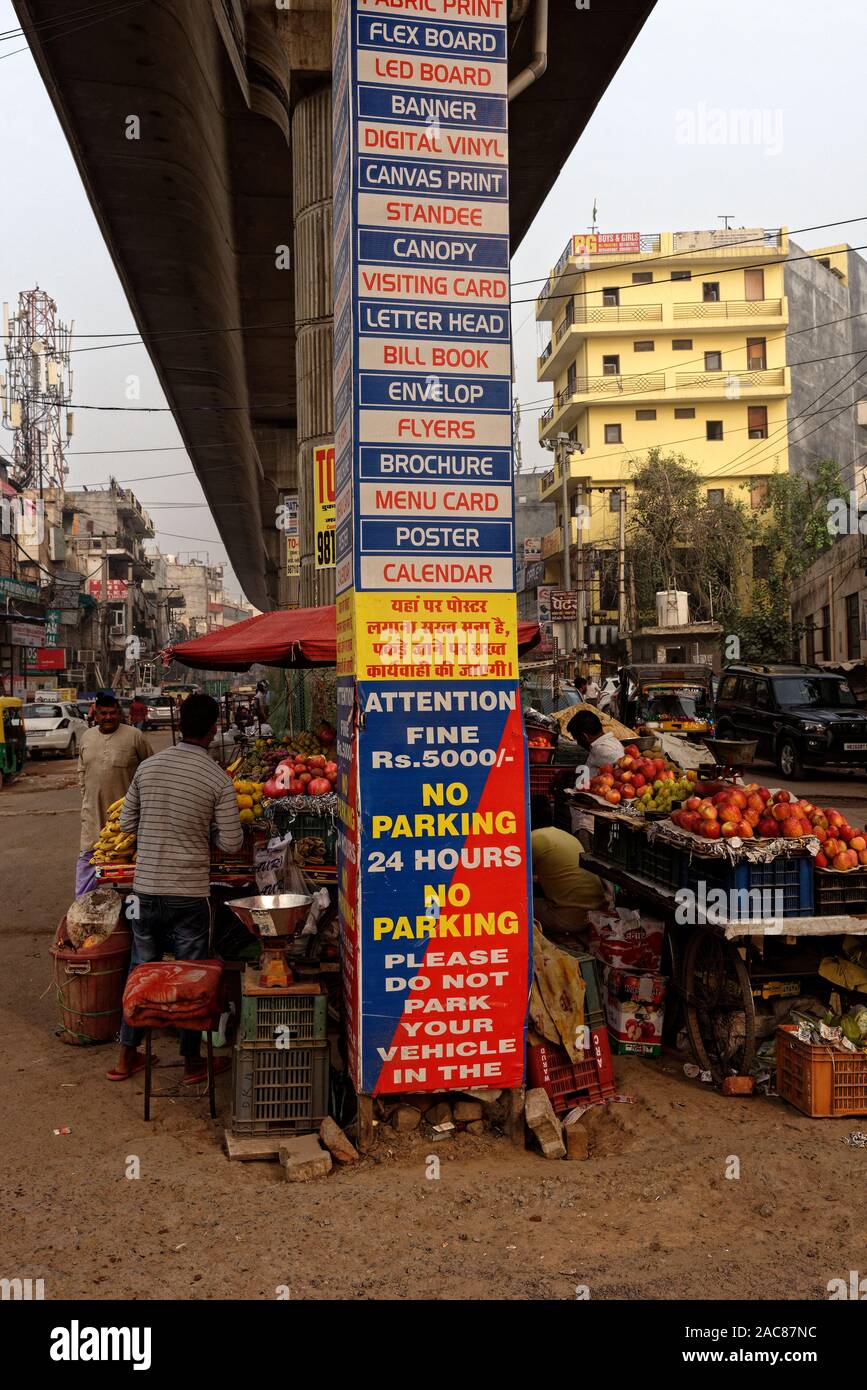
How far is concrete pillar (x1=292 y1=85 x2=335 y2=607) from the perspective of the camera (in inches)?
492

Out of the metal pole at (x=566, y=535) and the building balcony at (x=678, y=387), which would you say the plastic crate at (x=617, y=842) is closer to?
the metal pole at (x=566, y=535)

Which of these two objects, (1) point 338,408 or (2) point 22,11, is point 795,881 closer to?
(1) point 338,408

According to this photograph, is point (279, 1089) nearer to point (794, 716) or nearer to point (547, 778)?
point (547, 778)

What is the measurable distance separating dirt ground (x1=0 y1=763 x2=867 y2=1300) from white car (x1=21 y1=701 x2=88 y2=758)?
26.4 meters

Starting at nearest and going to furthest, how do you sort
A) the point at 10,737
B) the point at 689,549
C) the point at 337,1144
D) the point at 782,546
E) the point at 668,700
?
the point at 337,1144, the point at 668,700, the point at 10,737, the point at 782,546, the point at 689,549

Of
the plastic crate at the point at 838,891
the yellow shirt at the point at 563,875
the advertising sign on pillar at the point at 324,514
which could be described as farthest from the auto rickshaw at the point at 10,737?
the plastic crate at the point at 838,891

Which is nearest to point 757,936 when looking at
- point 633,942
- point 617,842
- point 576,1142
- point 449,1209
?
point 633,942

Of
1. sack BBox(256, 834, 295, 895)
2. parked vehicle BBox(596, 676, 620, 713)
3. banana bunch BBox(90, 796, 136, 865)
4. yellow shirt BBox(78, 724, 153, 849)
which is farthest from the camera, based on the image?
parked vehicle BBox(596, 676, 620, 713)

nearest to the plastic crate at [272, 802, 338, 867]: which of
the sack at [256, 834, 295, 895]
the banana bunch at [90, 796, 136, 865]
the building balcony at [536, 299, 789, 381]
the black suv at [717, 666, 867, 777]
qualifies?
the sack at [256, 834, 295, 895]

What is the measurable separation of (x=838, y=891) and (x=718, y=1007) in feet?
3.34

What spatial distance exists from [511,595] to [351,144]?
236 cm

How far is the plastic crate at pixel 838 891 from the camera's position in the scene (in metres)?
5.50

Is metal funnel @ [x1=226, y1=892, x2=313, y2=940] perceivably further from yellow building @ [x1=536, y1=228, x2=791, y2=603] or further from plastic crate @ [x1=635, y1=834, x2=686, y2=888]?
yellow building @ [x1=536, y1=228, x2=791, y2=603]

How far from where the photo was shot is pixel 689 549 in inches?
1841
